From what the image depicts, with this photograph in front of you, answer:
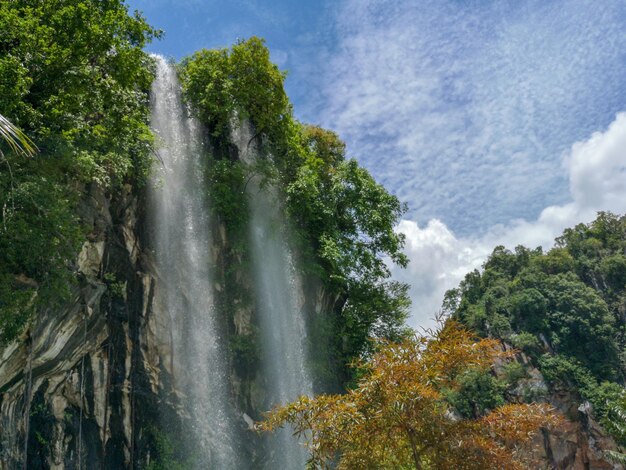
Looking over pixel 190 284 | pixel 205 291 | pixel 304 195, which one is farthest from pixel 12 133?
pixel 304 195

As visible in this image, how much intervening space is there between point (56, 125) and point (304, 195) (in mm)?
11416

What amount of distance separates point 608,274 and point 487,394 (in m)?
21.4

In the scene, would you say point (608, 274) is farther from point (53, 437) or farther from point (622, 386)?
point (53, 437)

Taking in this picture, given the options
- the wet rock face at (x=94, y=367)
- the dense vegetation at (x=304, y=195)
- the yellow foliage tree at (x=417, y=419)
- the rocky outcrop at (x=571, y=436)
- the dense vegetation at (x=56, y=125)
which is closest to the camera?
the yellow foliage tree at (x=417, y=419)

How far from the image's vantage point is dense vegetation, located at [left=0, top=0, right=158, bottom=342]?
1186 centimetres

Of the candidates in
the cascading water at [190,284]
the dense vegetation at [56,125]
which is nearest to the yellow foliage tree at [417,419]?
the dense vegetation at [56,125]

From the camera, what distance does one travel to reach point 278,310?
23250 millimetres

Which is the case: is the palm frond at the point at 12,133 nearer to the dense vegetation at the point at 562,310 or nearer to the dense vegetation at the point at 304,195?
the dense vegetation at the point at 304,195

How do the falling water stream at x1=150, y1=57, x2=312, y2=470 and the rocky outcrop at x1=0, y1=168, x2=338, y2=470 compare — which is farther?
the falling water stream at x1=150, y1=57, x2=312, y2=470

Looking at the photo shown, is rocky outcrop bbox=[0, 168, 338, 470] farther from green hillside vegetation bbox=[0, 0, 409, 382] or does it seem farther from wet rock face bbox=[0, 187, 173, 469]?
green hillside vegetation bbox=[0, 0, 409, 382]

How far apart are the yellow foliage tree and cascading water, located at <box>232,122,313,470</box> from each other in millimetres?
12819

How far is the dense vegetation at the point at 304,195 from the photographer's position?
23000 millimetres

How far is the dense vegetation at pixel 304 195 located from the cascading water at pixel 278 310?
74 centimetres

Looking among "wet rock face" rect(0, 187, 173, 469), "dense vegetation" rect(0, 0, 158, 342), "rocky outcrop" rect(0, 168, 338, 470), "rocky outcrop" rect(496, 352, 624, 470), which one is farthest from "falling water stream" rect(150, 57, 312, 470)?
"rocky outcrop" rect(496, 352, 624, 470)
